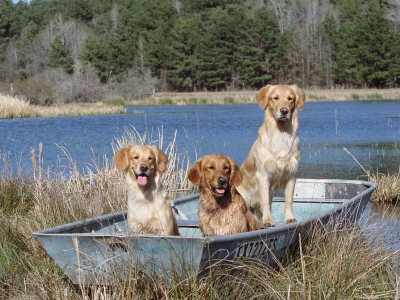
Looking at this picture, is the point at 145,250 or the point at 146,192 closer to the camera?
the point at 145,250

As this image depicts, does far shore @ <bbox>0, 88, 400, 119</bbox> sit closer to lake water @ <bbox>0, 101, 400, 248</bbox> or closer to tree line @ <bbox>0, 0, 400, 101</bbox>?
lake water @ <bbox>0, 101, 400, 248</bbox>

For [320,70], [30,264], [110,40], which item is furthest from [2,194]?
[110,40]

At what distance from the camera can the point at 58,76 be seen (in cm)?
5553

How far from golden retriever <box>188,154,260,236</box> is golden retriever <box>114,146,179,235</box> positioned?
338 millimetres

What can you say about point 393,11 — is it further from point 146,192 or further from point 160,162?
point 146,192

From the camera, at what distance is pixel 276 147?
658 cm

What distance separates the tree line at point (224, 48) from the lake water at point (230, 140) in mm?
30183

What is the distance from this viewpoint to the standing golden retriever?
650cm

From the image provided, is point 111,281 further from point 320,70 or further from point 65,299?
point 320,70

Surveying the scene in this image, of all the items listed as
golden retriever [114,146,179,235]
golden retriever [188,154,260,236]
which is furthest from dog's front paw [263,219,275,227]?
golden retriever [114,146,179,235]

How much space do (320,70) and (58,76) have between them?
33.6 m

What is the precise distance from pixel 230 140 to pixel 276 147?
13.6m

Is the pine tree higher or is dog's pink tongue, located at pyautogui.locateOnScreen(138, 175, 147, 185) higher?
the pine tree

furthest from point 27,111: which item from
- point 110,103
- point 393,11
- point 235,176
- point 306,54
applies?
point 393,11
